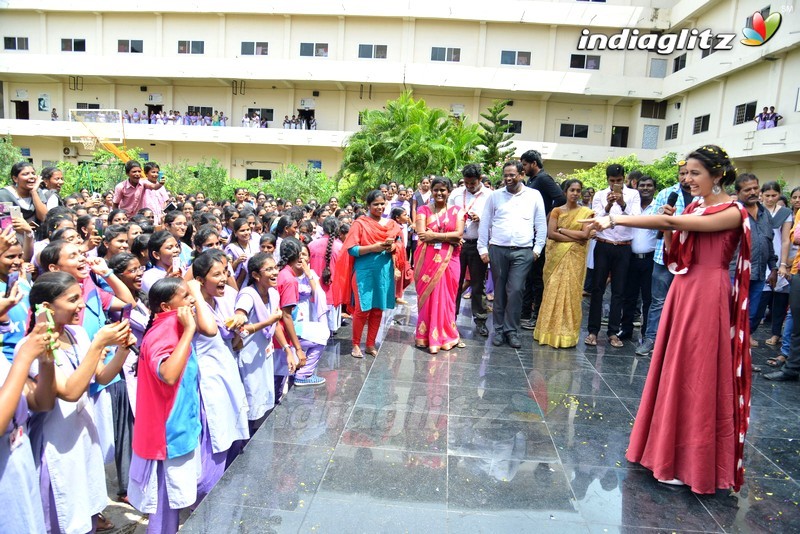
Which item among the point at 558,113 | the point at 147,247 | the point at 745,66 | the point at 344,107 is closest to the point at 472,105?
the point at 558,113

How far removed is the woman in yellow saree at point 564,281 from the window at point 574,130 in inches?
969

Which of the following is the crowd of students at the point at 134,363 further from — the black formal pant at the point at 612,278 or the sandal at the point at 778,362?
the sandal at the point at 778,362

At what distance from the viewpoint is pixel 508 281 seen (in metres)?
5.64

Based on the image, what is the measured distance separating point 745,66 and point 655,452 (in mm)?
22476

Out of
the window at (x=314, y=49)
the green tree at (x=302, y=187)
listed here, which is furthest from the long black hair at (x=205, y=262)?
the window at (x=314, y=49)

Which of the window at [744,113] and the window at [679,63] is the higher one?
the window at [679,63]

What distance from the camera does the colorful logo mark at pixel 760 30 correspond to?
18781mm

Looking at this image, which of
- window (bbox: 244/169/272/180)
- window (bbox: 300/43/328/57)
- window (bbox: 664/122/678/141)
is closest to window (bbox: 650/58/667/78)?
window (bbox: 664/122/678/141)

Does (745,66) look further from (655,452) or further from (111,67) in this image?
(111,67)

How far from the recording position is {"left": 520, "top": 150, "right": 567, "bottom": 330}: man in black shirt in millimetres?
5859

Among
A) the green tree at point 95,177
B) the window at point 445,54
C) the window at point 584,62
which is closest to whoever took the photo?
the green tree at point 95,177

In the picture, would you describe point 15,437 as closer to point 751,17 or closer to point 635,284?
point 635,284

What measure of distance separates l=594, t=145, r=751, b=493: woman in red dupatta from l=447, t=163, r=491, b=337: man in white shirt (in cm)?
290

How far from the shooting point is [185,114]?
29688mm
